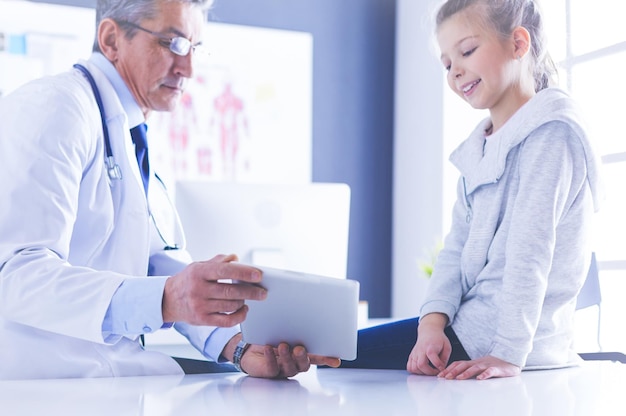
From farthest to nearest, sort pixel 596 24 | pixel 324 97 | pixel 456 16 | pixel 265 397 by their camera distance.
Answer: pixel 324 97 → pixel 596 24 → pixel 456 16 → pixel 265 397

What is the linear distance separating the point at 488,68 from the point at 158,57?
2.63 feet

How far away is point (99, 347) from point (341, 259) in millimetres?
918

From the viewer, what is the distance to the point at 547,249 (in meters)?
1.48

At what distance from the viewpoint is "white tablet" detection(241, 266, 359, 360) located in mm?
1252

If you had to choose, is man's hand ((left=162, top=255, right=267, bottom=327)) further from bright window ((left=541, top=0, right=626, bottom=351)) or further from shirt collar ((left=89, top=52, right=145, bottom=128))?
bright window ((left=541, top=0, right=626, bottom=351))

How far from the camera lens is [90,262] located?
158cm

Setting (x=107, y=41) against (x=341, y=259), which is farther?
(x=341, y=259)

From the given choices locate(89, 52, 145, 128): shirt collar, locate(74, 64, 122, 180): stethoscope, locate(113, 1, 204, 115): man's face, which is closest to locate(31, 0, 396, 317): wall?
locate(113, 1, 204, 115): man's face

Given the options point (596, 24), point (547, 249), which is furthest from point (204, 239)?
point (596, 24)

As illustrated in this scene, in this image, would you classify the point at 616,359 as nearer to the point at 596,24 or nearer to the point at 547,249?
the point at 547,249

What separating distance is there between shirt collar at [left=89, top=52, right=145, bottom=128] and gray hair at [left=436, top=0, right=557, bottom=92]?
0.76 m

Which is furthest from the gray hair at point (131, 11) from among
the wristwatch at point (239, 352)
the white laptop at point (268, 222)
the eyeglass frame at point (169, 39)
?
the wristwatch at point (239, 352)

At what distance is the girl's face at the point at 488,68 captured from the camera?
1.75 m

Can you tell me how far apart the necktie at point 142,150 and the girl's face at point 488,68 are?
2.50ft
